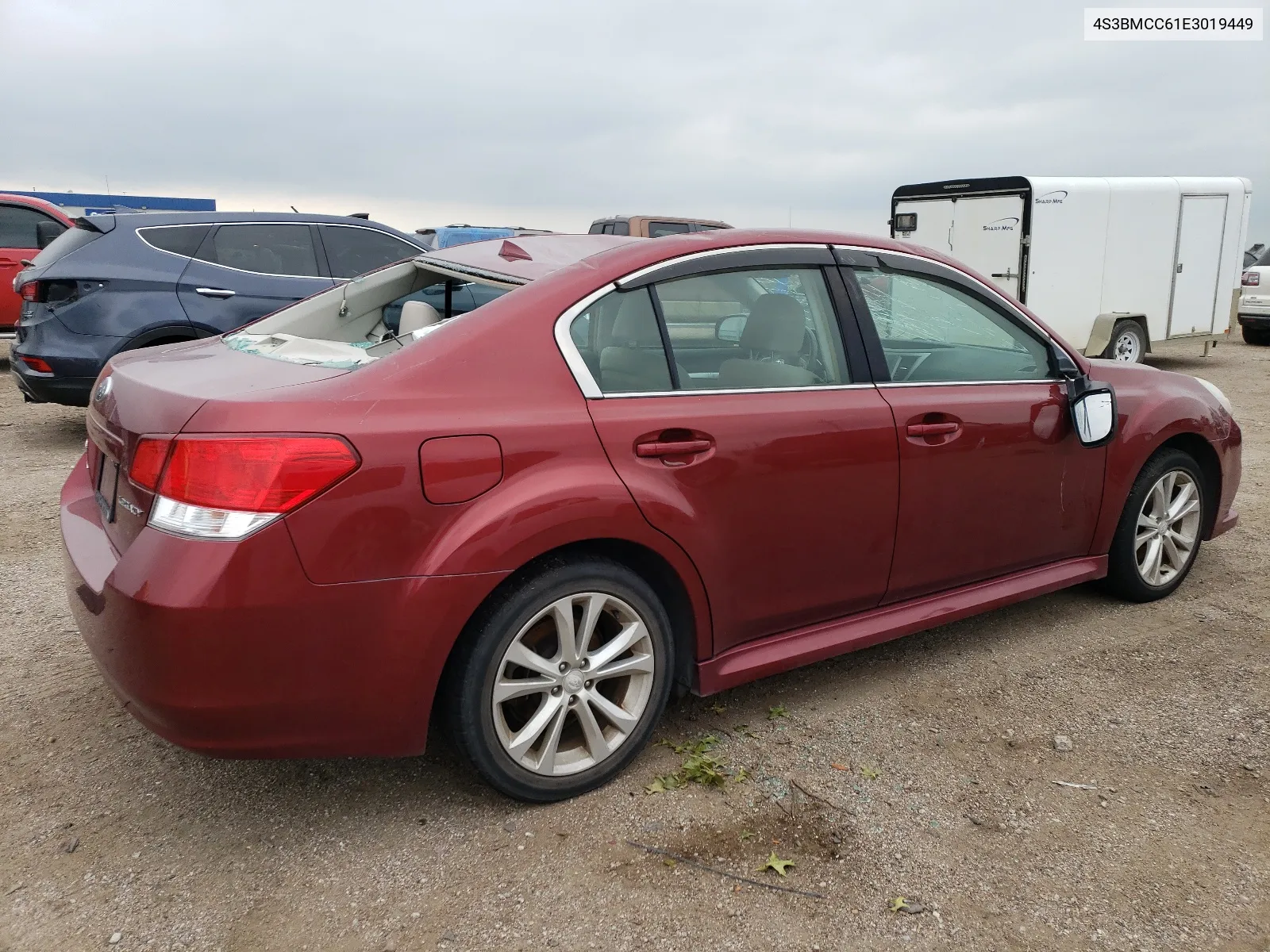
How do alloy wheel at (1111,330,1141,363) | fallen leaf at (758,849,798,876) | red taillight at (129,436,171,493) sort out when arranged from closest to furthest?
red taillight at (129,436,171,493) < fallen leaf at (758,849,798,876) < alloy wheel at (1111,330,1141,363)

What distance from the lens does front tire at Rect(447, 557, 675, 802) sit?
8.09 ft

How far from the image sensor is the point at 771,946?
2178 mm

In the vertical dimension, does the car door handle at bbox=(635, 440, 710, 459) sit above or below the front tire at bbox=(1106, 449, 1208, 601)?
above

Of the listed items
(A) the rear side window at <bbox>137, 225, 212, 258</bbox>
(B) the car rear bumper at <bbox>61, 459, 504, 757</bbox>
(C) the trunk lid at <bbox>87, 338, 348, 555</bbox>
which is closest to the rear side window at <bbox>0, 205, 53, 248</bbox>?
(A) the rear side window at <bbox>137, 225, 212, 258</bbox>

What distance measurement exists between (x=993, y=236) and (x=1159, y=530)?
821 cm

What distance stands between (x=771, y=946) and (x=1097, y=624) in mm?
2476

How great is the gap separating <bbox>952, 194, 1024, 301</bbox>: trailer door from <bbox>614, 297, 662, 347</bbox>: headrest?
9.37 metres

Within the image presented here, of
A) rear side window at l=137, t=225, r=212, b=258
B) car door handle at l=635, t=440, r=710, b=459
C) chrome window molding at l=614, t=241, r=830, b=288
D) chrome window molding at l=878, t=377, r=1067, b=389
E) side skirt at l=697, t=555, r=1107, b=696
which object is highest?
rear side window at l=137, t=225, r=212, b=258

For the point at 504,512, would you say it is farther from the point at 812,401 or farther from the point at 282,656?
the point at 812,401

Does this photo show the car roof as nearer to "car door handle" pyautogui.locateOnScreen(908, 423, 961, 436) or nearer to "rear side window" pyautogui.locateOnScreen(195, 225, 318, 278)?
"rear side window" pyautogui.locateOnScreen(195, 225, 318, 278)

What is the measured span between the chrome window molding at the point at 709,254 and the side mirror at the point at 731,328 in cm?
20

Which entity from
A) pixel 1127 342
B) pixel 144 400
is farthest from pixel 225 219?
pixel 1127 342

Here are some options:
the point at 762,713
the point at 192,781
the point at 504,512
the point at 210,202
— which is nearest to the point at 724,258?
the point at 504,512

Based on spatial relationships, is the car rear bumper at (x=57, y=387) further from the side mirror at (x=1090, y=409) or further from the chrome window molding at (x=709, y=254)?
the side mirror at (x=1090, y=409)
